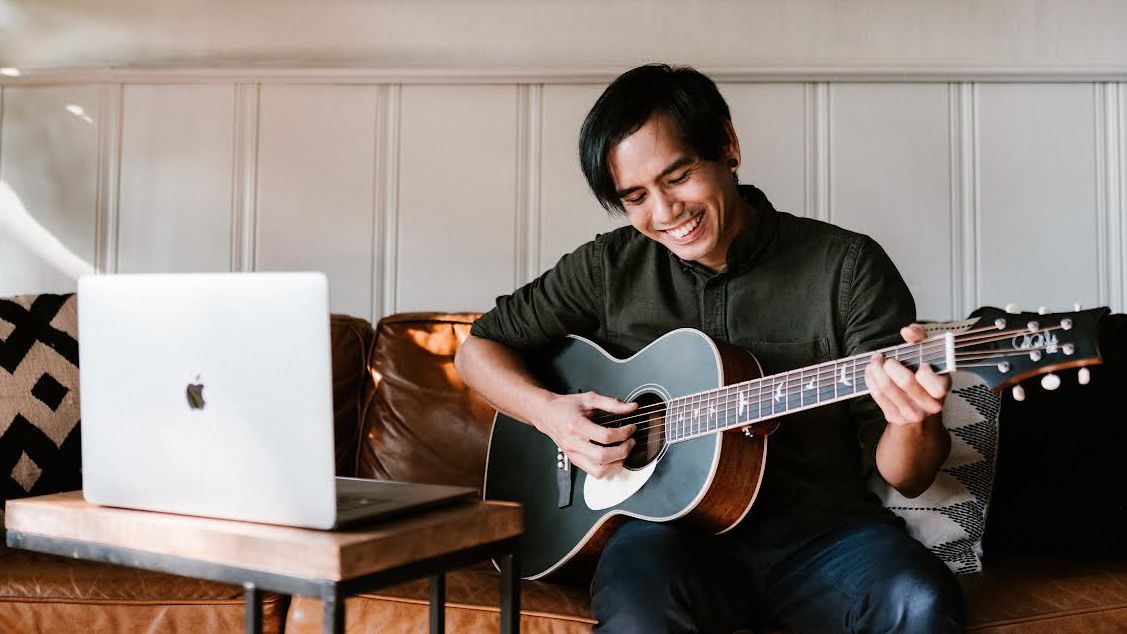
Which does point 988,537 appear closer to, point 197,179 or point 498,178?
point 498,178

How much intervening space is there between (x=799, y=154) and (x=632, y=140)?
1009 mm

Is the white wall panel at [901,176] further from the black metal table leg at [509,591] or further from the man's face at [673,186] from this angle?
the black metal table leg at [509,591]

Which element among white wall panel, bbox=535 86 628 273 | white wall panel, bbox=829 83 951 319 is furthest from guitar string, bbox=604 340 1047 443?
white wall panel, bbox=829 83 951 319

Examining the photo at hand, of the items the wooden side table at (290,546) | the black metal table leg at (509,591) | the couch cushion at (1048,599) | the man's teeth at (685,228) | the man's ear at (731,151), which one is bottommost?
the couch cushion at (1048,599)

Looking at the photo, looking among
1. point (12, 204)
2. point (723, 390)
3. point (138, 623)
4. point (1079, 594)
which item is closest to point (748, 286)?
point (723, 390)

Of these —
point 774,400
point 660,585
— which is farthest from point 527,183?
point 660,585

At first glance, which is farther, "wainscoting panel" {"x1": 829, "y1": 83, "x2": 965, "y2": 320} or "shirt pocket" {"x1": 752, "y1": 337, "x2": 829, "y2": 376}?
"wainscoting panel" {"x1": 829, "y1": 83, "x2": 965, "y2": 320}

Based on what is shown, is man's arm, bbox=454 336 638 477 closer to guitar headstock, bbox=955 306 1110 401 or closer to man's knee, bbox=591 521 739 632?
man's knee, bbox=591 521 739 632

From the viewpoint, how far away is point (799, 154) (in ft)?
7.84

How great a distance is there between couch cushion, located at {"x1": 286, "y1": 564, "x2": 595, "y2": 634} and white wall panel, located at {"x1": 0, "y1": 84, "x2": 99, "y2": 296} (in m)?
1.53

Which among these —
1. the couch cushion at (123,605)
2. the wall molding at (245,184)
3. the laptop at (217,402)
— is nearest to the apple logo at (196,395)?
the laptop at (217,402)

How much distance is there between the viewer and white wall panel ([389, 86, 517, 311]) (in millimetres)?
2451

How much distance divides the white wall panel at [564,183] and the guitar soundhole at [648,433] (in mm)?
982

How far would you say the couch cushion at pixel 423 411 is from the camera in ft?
6.60
